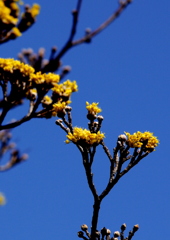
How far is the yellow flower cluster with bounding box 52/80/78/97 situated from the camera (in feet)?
17.1

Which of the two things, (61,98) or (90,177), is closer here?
(61,98)

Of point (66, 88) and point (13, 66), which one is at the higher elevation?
point (13, 66)

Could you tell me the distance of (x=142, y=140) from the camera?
789 cm

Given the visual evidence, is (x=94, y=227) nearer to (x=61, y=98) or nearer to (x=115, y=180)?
(x=115, y=180)

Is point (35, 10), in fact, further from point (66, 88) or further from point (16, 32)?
point (66, 88)

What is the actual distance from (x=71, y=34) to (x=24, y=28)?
1.46m

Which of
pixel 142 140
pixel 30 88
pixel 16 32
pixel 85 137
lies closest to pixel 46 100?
pixel 30 88

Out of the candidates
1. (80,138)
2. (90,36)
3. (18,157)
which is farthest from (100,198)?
(90,36)

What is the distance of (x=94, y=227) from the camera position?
23.2 feet

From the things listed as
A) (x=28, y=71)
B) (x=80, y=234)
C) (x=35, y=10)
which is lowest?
(x=80, y=234)

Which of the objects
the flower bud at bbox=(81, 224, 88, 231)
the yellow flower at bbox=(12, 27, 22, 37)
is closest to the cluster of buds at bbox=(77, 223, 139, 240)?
the flower bud at bbox=(81, 224, 88, 231)

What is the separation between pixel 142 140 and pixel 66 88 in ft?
10.2

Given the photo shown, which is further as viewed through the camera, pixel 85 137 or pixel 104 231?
pixel 104 231

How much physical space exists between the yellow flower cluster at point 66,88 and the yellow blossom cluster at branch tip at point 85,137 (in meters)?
1.93
